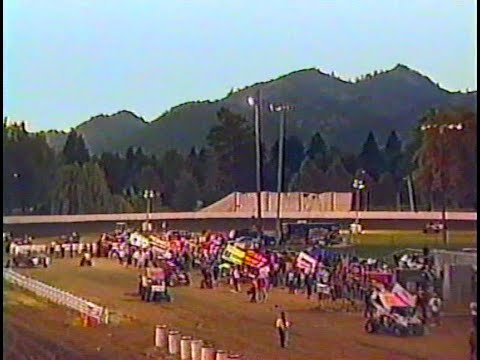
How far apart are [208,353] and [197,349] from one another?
0.10 feet

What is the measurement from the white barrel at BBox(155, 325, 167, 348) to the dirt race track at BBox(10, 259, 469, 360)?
0.02 metres

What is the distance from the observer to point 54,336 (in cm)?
221

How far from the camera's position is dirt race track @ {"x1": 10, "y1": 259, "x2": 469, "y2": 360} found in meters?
2.06

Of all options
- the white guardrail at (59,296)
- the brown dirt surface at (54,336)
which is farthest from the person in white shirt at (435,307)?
the white guardrail at (59,296)

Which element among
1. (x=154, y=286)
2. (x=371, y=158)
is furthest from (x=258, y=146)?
(x=154, y=286)

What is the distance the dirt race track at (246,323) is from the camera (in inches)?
81.3

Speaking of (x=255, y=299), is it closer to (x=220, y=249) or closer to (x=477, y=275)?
(x=220, y=249)

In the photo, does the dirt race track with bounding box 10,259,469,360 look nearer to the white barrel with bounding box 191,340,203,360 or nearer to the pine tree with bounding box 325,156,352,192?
the white barrel with bounding box 191,340,203,360

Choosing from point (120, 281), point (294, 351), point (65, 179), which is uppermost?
point (65, 179)

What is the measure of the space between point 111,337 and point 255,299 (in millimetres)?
369

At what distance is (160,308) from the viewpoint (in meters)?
2.20

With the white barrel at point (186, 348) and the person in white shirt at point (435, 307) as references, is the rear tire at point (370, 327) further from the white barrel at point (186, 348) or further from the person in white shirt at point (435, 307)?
the white barrel at point (186, 348)

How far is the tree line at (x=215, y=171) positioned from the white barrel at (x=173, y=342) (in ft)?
1.04

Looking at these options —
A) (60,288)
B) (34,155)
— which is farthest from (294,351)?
(34,155)
